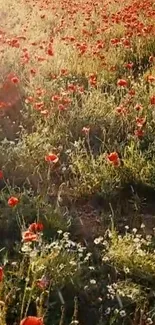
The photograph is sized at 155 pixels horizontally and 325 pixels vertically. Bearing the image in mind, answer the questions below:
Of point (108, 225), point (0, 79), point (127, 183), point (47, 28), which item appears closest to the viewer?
point (108, 225)

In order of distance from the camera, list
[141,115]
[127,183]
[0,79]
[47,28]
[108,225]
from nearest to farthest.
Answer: [108,225] → [127,183] → [141,115] → [0,79] → [47,28]

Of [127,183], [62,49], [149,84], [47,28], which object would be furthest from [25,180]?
[47,28]

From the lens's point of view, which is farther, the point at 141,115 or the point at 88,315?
the point at 141,115

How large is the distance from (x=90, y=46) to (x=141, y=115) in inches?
84.0

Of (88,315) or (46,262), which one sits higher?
(46,262)

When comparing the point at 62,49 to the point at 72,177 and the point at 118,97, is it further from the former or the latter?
the point at 72,177

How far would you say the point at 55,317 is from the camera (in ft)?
8.68

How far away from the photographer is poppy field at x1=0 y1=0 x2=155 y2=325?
272 centimetres

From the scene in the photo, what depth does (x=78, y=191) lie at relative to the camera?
147 inches

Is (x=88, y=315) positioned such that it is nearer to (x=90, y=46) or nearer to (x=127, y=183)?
(x=127, y=183)

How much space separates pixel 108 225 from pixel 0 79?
2.74m

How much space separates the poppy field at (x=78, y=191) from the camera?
8.94 ft

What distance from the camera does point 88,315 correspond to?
2.73 m

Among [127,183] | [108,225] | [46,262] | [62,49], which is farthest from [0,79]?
[46,262]
